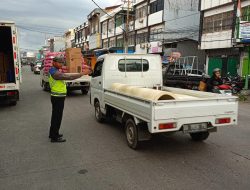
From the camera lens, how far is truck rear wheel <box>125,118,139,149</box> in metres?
5.49

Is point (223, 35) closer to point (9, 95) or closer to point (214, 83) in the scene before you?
point (214, 83)

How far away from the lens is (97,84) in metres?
7.96

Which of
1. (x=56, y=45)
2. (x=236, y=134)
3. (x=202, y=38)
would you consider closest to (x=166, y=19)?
(x=202, y=38)

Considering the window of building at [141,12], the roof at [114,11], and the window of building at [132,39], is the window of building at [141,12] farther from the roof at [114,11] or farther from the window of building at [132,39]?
the roof at [114,11]

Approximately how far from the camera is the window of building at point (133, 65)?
25.0 feet

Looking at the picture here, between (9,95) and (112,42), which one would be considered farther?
(112,42)

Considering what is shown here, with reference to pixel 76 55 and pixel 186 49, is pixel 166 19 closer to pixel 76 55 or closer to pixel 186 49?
pixel 186 49

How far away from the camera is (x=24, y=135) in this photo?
6.77 m

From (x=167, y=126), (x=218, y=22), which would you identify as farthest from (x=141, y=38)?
(x=167, y=126)

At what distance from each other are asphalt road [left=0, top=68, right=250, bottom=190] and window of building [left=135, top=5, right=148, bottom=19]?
31488 mm

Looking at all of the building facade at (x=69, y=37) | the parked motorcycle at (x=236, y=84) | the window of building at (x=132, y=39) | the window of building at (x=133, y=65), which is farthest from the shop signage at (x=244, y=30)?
the building facade at (x=69, y=37)

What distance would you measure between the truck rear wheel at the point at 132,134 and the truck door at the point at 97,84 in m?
1.92

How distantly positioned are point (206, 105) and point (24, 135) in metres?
4.42

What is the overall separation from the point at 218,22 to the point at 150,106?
834 inches
